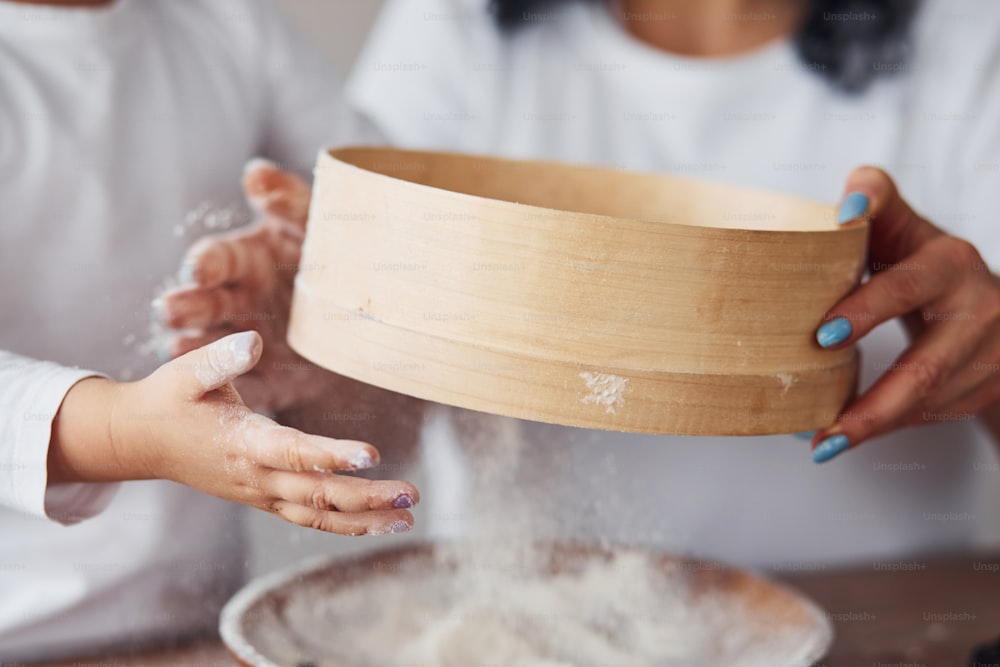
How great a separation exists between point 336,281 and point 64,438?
7.8 inches

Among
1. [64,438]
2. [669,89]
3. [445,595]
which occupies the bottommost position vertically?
[445,595]

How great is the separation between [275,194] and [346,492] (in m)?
0.42

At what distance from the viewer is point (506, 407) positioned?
578mm

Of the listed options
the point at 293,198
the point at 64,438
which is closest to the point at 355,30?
the point at 293,198

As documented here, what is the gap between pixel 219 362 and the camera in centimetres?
55

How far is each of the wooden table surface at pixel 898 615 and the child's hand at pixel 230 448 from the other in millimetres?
315

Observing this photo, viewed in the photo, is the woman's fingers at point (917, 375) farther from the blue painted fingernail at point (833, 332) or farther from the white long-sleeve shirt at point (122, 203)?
the white long-sleeve shirt at point (122, 203)

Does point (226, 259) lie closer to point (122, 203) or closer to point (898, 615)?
point (122, 203)

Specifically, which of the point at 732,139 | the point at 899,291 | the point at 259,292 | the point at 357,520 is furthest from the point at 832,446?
the point at 732,139

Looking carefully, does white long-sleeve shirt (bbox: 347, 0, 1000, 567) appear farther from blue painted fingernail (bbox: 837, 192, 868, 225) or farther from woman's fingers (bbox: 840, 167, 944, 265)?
blue painted fingernail (bbox: 837, 192, 868, 225)

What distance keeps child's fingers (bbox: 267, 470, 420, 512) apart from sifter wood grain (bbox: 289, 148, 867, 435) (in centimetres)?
7

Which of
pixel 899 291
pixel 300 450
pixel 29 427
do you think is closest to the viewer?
pixel 300 450

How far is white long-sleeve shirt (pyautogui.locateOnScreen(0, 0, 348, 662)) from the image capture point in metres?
0.94

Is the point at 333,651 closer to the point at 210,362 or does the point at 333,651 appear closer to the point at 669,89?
the point at 210,362
